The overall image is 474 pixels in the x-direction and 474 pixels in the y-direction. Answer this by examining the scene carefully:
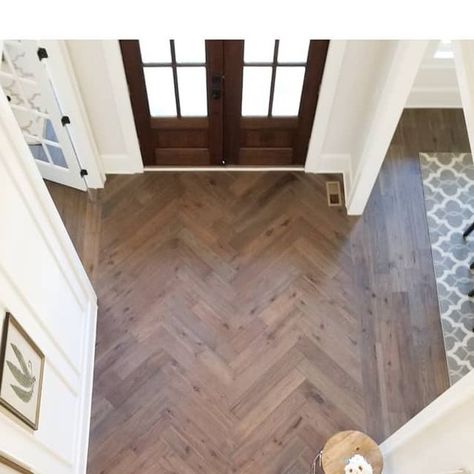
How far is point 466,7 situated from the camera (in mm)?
1772

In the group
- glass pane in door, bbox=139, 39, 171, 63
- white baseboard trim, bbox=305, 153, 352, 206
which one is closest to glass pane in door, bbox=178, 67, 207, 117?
glass pane in door, bbox=139, 39, 171, 63

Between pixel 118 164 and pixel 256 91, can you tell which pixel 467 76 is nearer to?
pixel 256 91

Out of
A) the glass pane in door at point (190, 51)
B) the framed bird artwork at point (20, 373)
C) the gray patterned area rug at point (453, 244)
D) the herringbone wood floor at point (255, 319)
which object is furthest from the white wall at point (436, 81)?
the framed bird artwork at point (20, 373)

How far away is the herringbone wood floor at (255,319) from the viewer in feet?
12.5

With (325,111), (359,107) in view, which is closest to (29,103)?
(325,111)

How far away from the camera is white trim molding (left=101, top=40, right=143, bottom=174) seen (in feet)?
11.9

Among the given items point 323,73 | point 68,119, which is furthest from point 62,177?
point 323,73

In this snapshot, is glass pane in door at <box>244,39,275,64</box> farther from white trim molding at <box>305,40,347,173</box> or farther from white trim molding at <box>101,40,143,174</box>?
white trim molding at <box>101,40,143,174</box>

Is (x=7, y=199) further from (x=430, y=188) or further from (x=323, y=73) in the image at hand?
(x=430, y=188)

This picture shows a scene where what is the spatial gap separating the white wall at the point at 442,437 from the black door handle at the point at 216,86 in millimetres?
2255

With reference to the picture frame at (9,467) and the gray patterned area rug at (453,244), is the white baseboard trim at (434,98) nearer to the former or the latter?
the gray patterned area rug at (453,244)

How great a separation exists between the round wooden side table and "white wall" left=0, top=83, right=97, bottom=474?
136 cm

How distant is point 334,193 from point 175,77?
1.44 m

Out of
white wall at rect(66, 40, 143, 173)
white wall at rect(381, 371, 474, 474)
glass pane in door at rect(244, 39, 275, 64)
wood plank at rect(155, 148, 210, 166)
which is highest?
glass pane in door at rect(244, 39, 275, 64)
